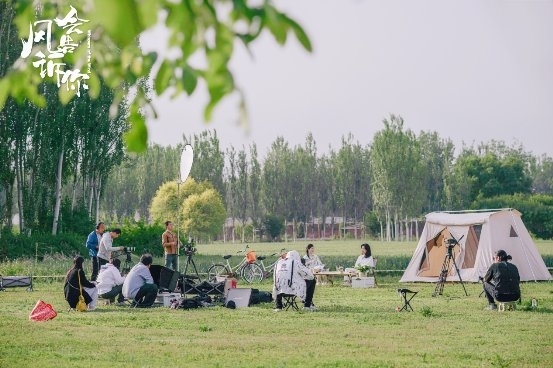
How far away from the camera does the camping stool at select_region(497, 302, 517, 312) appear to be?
12.8m

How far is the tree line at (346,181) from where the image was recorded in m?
67.4

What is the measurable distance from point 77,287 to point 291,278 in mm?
3160

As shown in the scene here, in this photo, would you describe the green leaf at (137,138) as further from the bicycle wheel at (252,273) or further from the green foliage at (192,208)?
the green foliage at (192,208)

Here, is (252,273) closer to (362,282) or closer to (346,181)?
(362,282)

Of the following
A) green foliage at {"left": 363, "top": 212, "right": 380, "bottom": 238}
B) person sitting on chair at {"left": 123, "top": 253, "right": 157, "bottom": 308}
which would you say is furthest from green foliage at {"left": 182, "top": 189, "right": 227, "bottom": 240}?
person sitting on chair at {"left": 123, "top": 253, "right": 157, "bottom": 308}

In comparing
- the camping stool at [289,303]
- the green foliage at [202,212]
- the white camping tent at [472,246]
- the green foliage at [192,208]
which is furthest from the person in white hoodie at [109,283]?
the green foliage at [202,212]

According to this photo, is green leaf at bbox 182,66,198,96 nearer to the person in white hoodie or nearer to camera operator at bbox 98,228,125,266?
the person in white hoodie

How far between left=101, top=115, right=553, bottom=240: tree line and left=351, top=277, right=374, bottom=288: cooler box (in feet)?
156

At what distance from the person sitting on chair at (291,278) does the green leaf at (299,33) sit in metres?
10.9

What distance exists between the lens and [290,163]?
78812mm

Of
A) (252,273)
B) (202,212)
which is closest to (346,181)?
(202,212)

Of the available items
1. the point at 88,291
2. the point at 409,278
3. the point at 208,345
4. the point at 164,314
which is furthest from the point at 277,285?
the point at 409,278

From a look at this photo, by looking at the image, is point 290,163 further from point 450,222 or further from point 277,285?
point 277,285

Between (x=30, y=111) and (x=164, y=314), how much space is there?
17.5 metres
